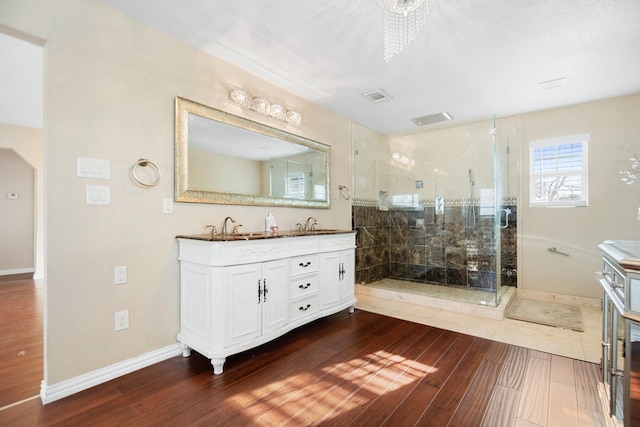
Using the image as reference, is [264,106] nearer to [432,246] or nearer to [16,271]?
[432,246]

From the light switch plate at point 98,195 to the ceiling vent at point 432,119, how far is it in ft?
12.0

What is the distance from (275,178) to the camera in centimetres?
302

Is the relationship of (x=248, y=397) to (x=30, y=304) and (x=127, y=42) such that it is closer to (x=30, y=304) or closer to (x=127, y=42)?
(x=127, y=42)

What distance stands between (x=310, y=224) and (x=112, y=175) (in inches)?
77.4

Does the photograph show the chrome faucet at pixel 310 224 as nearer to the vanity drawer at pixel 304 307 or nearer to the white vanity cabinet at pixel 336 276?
the white vanity cabinet at pixel 336 276

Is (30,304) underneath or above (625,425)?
underneath

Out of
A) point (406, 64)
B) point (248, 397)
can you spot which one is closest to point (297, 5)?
point (406, 64)

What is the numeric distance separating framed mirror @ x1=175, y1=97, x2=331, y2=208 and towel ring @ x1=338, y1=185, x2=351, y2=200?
37 centimetres

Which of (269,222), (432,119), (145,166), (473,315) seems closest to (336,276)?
(269,222)

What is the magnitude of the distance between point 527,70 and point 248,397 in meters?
3.48

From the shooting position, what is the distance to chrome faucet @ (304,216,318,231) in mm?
3299

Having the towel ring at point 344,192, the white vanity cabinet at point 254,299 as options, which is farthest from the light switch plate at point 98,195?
the towel ring at point 344,192

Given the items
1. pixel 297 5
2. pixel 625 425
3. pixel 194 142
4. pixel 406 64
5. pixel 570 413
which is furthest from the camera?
pixel 406 64

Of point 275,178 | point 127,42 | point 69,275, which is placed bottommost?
point 69,275
